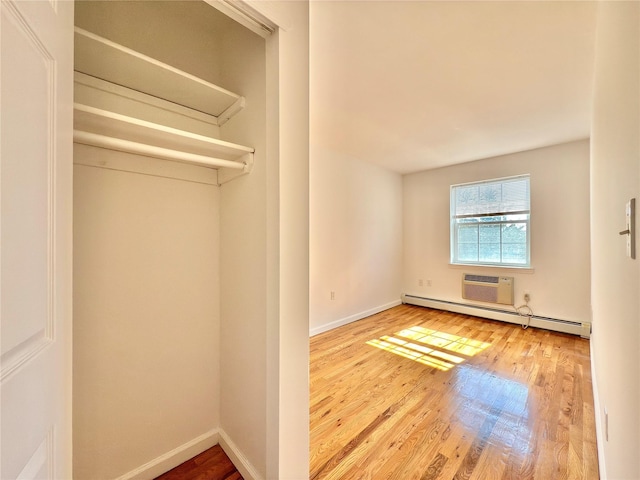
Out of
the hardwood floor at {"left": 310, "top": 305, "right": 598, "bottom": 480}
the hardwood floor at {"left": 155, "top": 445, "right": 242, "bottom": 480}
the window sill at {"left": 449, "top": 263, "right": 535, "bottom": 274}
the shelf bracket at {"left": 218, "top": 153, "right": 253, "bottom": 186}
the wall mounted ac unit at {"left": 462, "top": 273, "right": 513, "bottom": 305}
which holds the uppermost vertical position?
the shelf bracket at {"left": 218, "top": 153, "right": 253, "bottom": 186}

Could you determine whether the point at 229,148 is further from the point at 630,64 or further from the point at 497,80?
the point at 497,80

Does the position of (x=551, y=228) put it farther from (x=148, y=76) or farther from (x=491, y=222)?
(x=148, y=76)

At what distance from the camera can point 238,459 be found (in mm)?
1421

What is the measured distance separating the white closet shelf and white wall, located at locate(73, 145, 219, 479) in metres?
0.13

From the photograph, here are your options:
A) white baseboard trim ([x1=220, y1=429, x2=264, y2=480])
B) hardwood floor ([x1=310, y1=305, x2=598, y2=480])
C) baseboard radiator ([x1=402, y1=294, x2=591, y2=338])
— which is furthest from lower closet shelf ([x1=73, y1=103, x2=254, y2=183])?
baseboard radiator ([x1=402, y1=294, x2=591, y2=338])

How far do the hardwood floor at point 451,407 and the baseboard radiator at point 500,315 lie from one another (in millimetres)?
137

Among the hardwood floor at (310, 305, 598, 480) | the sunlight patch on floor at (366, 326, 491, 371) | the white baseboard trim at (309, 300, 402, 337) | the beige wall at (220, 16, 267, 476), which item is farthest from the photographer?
the white baseboard trim at (309, 300, 402, 337)

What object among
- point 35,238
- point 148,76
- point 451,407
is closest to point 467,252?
point 451,407

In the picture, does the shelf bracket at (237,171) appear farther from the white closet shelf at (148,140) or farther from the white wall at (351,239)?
the white wall at (351,239)

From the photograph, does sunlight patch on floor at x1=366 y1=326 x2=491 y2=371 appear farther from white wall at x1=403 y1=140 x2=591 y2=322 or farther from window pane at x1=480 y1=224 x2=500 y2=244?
window pane at x1=480 y1=224 x2=500 y2=244

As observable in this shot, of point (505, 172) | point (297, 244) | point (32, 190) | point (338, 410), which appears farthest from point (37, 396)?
point (505, 172)

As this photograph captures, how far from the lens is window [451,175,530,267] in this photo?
3.94 meters

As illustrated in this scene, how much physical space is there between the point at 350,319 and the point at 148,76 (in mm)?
3614

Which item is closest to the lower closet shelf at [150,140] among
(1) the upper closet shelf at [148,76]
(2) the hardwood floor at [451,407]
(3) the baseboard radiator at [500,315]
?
(1) the upper closet shelf at [148,76]
